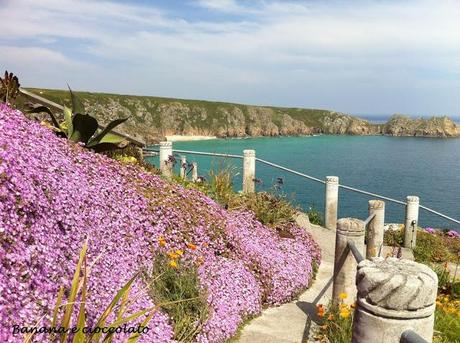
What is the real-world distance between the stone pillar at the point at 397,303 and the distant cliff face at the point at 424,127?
13286 cm

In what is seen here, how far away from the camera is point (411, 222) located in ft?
40.2

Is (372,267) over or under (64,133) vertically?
under

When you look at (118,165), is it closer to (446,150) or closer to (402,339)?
(402,339)

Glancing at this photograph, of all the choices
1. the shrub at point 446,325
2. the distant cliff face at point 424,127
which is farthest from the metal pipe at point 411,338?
the distant cliff face at point 424,127

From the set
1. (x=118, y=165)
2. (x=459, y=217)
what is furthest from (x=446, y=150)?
(x=118, y=165)

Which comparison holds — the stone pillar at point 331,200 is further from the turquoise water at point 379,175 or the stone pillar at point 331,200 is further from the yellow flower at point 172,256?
the yellow flower at point 172,256

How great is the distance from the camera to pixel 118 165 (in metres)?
6.58

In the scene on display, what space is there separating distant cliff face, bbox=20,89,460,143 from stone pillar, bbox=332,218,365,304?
86054 millimetres

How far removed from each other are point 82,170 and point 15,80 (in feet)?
8.00

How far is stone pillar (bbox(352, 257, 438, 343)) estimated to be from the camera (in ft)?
7.64

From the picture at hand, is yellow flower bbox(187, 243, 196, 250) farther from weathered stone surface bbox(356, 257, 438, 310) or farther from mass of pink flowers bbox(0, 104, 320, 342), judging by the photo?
weathered stone surface bbox(356, 257, 438, 310)

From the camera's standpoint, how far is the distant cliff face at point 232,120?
101438 millimetres

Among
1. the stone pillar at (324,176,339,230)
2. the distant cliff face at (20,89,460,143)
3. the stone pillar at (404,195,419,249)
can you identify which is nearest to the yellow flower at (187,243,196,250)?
the stone pillar at (324,176,339,230)

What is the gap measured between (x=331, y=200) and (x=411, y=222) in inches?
90.1
